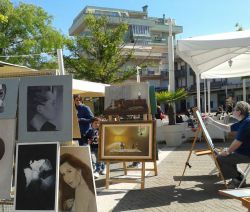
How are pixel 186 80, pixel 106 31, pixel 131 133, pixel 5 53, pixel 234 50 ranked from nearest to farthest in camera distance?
pixel 131 133 < pixel 234 50 < pixel 5 53 < pixel 106 31 < pixel 186 80

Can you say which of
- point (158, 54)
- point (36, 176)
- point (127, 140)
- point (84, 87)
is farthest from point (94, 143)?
point (158, 54)

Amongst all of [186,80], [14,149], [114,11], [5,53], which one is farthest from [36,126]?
[114,11]

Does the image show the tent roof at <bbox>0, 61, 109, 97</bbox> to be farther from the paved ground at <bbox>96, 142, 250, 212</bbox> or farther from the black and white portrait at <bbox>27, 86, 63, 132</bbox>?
the paved ground at <bbox>96, 142, 250, 212</bbox>

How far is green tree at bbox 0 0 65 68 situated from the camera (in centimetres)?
2527

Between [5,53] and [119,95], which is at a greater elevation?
[5,53]

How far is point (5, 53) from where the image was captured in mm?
25234

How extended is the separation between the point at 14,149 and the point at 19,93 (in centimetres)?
61

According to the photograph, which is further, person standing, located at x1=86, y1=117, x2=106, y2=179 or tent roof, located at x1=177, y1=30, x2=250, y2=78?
tent roof, located at x1=177, y1=30, x2=250, y2=78

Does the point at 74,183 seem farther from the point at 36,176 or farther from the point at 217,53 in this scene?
the point at 217,53

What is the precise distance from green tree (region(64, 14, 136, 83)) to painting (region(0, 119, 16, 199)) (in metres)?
21.6

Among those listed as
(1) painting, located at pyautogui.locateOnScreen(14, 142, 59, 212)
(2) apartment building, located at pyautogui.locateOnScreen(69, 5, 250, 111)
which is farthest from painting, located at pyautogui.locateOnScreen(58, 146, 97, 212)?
(2) apartment building, located at pyautogui.locateOnScreen(69, 5, 250, 111)

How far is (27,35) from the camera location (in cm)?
2627

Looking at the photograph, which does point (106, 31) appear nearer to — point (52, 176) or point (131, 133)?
point (131, 133)

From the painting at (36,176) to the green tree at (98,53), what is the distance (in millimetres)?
21799
